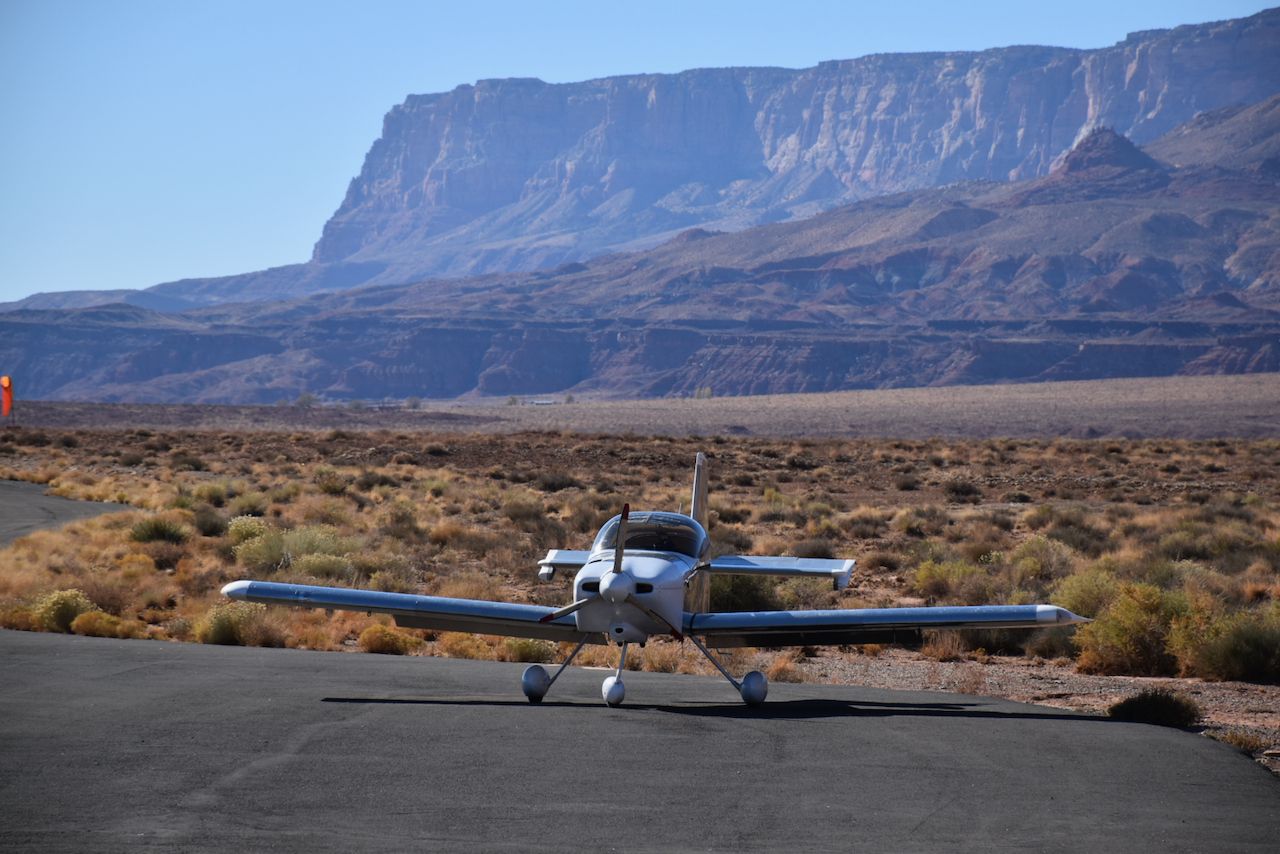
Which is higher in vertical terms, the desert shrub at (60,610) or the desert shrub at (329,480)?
the desert shrub at (60,610)

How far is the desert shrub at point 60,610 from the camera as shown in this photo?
20047 mm

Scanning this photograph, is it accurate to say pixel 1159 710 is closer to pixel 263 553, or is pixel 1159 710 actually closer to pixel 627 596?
pixel 627 596

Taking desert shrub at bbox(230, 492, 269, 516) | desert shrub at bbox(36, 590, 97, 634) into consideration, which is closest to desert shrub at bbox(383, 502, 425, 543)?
desert shrub at bbox(230, 492, 269, 516)

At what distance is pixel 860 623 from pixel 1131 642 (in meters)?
6.20

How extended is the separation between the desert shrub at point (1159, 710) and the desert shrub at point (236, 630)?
11.0 m

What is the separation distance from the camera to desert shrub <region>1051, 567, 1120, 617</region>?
2148 cm

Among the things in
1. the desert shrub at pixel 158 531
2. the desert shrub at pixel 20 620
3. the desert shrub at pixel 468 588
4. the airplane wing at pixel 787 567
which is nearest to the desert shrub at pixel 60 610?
the desert shrub at pixel 20 620

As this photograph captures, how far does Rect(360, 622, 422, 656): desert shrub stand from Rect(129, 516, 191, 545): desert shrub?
10702 millimetres

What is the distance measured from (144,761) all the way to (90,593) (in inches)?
462

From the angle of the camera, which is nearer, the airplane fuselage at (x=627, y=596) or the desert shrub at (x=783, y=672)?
the airplane fuselage at (x=627, y=596)

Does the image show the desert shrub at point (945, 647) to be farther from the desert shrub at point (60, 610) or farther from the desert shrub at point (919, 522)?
the desert shrub at point (919, 522)

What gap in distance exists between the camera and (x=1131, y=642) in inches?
726

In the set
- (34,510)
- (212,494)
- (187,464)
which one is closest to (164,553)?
(34,510)

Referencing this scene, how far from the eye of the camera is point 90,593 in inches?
862
